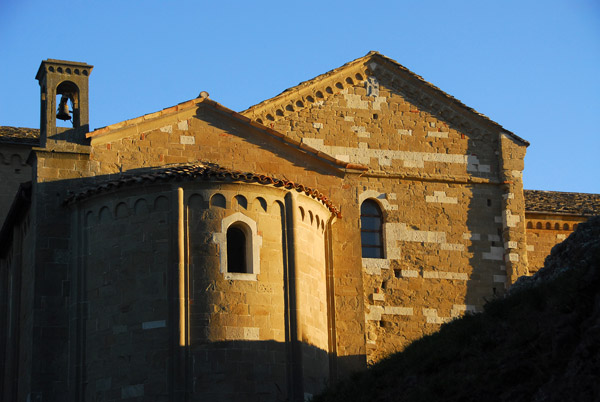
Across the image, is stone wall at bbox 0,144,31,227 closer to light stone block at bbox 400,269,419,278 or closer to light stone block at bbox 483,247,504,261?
light stone block at bbox 400,269,419,278

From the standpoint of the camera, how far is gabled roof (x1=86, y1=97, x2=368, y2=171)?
25.3 meters

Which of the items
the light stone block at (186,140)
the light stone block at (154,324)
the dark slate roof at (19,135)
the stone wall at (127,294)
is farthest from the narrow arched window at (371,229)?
the dark slate roof at (19,135)

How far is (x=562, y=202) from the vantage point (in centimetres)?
3403

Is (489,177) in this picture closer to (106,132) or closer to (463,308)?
(463,308)

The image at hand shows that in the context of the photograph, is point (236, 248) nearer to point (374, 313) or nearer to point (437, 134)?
point (374, 313)

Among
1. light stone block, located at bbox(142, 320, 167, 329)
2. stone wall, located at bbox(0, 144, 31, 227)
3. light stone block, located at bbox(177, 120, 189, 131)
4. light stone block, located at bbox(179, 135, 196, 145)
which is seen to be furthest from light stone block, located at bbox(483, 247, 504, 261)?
stone wall, located at bbox(0, 144, 31, 227)

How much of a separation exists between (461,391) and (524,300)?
222 centimetres

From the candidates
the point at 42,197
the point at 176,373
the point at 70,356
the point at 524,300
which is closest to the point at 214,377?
the point at 176,373

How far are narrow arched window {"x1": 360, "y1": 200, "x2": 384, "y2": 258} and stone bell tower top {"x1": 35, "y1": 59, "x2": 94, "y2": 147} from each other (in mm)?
7457

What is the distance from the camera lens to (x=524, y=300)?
1798 cm

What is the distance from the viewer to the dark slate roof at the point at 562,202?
32.8 meters

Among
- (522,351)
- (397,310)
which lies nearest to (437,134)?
(397,310)

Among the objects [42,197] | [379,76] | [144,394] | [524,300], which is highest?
[379,76]

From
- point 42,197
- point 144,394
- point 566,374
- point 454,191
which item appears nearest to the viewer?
point 566,374
